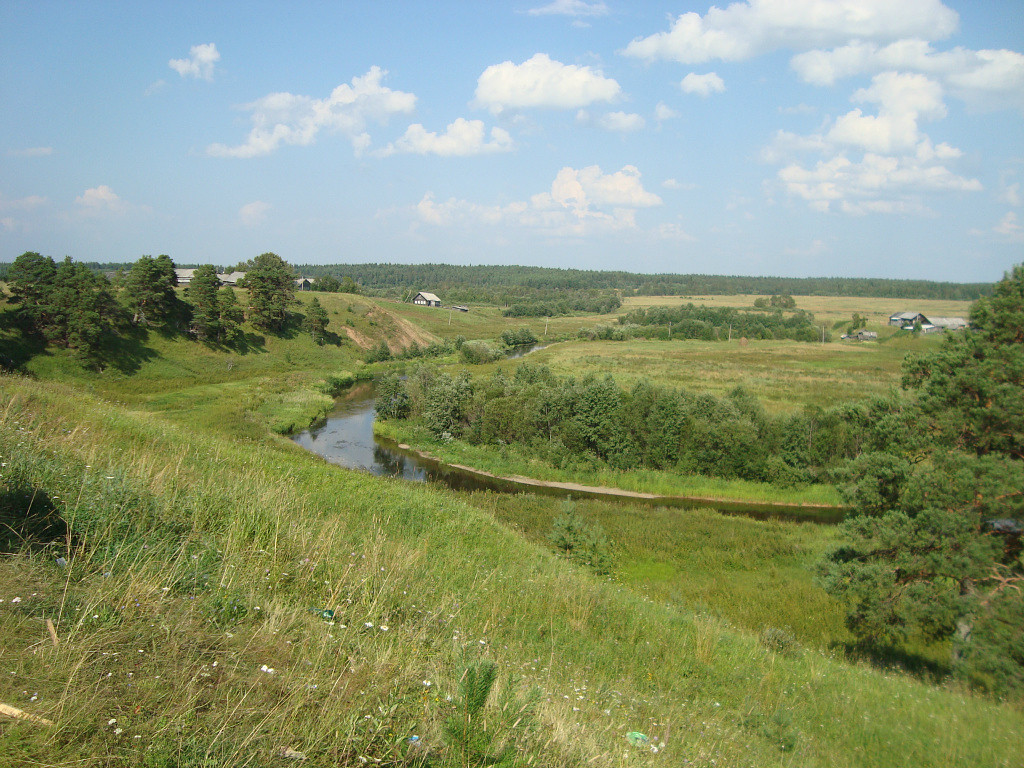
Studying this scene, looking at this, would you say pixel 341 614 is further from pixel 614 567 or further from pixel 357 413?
pixel 357 413

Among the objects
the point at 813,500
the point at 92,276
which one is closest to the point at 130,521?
the point at 813,500

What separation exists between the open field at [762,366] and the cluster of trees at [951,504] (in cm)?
1115

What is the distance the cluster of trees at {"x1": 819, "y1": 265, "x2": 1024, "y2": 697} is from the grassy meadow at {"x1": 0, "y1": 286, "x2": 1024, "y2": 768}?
1692 millimetres

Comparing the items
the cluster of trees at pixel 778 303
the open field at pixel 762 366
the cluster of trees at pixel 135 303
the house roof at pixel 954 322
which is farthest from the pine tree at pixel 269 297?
the cluster of trees at pixel 778 303

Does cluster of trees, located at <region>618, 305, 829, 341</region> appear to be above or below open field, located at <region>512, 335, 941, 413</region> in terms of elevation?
above

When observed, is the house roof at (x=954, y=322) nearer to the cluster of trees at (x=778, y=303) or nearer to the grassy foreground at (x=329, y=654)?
the grassy foreground at (x=329, y=654)

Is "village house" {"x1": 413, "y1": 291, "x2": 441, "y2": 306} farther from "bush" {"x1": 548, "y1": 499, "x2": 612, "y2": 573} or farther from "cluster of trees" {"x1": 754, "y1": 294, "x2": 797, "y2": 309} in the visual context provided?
"bush" {"x1": 548, "y1": 499, "x2": 612, "y2": 573}

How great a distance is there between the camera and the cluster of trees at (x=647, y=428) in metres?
32.5

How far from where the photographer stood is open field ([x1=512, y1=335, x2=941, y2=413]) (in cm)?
4259

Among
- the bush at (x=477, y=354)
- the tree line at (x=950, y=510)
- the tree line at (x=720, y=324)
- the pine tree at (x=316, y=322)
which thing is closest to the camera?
the tree line at (x=950, y=510)

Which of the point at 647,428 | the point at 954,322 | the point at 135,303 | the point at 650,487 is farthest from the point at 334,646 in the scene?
the point at 135,303

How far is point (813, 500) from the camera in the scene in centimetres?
3064

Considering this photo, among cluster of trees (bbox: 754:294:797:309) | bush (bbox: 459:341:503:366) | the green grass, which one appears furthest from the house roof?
cluster of trees (bbox: 754:294:797:309)

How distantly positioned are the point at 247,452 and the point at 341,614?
8.12m
